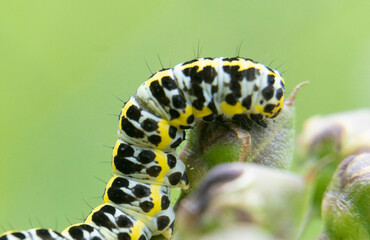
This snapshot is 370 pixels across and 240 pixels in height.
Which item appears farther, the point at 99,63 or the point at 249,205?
the point at 99,63

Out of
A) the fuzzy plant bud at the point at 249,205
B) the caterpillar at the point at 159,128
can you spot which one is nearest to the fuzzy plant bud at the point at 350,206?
the caterpillar at the point at 159,128

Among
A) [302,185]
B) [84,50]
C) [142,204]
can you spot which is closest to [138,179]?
[142,204]

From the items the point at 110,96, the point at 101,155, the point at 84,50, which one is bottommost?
the point at 101,155

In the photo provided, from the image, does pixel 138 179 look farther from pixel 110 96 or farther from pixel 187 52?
pixel 187 52

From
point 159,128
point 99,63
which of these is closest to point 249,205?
point 159,128

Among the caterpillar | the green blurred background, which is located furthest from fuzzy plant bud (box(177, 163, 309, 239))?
the green blurred background

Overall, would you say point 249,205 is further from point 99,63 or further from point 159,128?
point 99,63
